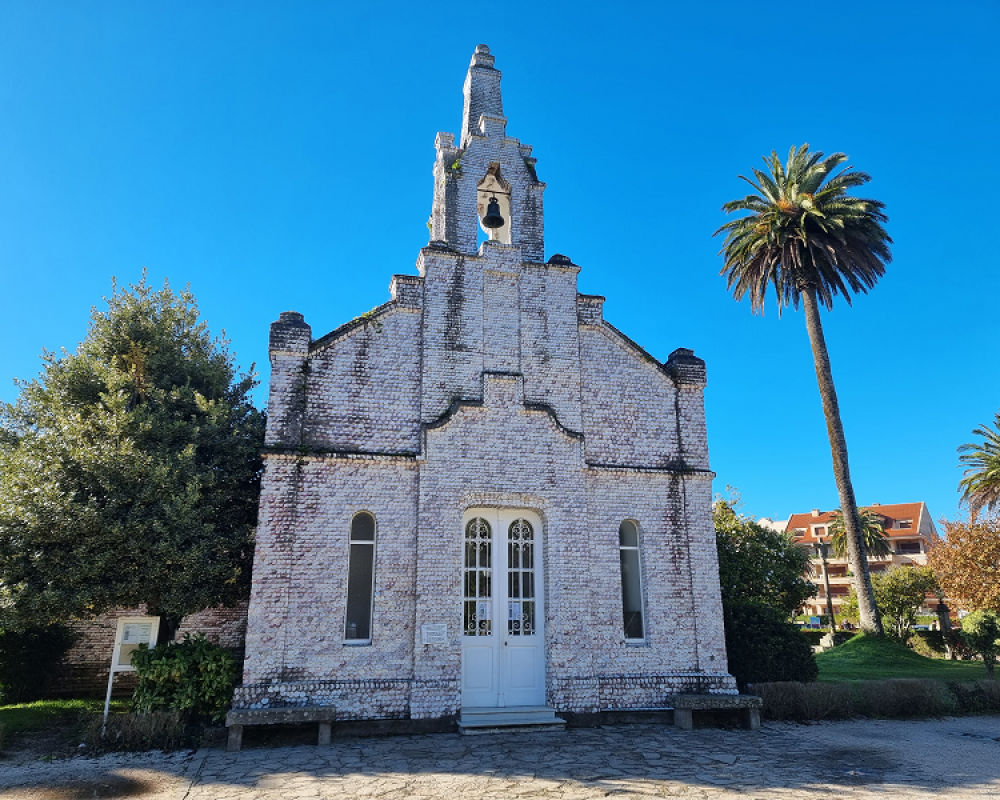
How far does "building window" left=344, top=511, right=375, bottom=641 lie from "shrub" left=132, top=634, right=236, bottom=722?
196cm

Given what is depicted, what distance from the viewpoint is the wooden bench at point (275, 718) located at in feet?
Answer: 31.8

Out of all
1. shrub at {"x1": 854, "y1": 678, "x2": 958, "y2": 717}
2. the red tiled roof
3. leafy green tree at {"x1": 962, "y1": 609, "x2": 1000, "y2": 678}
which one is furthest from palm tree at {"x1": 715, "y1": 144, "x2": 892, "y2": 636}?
the red tiled roof

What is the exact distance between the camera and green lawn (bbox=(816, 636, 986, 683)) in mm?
20031

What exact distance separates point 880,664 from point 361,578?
65.4 ft

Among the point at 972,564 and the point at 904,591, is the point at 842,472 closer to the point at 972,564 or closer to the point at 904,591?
the point at 972,564

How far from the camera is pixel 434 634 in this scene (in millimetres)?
10953

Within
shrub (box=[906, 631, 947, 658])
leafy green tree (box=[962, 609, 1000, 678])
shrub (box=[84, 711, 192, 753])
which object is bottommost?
shrub (box=[84, 711, 192, 753])

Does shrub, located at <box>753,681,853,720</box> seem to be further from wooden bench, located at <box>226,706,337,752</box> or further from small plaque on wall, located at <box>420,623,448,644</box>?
wooden bench, located at <box>226,706,337,752</box>

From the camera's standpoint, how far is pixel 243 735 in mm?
9914

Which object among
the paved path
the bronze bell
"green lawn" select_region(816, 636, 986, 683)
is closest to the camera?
the paved path

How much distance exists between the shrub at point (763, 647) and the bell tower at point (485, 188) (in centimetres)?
883

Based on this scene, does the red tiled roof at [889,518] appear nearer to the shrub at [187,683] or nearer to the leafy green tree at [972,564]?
the leafy green tree at [972,564]

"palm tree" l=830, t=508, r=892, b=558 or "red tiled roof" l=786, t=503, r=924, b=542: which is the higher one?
"red tiled roof" l=786, t=503, r=924, b=542

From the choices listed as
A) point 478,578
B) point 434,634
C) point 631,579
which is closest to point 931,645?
point 631,579
